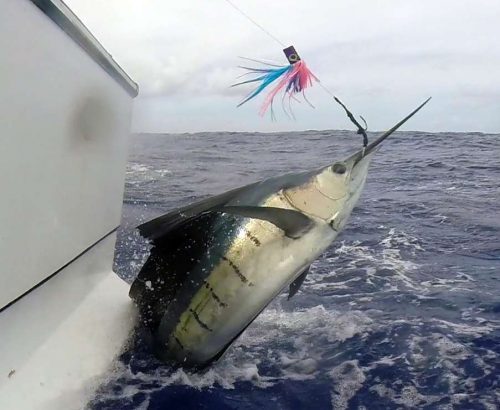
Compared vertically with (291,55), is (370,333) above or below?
below

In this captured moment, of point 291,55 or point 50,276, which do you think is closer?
point 50,276

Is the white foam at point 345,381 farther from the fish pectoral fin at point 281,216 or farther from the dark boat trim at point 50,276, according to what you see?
the dark boat trim at point 50,276

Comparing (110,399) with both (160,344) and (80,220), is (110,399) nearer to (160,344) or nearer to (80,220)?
(160,344)

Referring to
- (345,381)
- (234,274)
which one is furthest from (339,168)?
(345,381)

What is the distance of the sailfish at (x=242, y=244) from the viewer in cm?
239

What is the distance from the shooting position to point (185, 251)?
101 inches

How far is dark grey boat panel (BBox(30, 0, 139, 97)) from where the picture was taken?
2.16 m

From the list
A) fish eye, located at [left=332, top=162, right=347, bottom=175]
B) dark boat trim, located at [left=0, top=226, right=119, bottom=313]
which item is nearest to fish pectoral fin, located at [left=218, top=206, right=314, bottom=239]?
fish eye, located at [left=332, top=162, right=347, bottom=175]

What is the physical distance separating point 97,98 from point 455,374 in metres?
2.56

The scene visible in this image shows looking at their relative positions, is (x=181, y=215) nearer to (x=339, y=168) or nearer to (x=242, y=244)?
(x=242, y=244)

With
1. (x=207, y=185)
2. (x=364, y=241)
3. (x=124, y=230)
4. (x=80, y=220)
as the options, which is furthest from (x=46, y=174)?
(x=207, y=185)

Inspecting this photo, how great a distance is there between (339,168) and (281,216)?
0.38 meters

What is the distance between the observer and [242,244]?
95.0 inches

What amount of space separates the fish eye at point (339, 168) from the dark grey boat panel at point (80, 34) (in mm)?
1369
